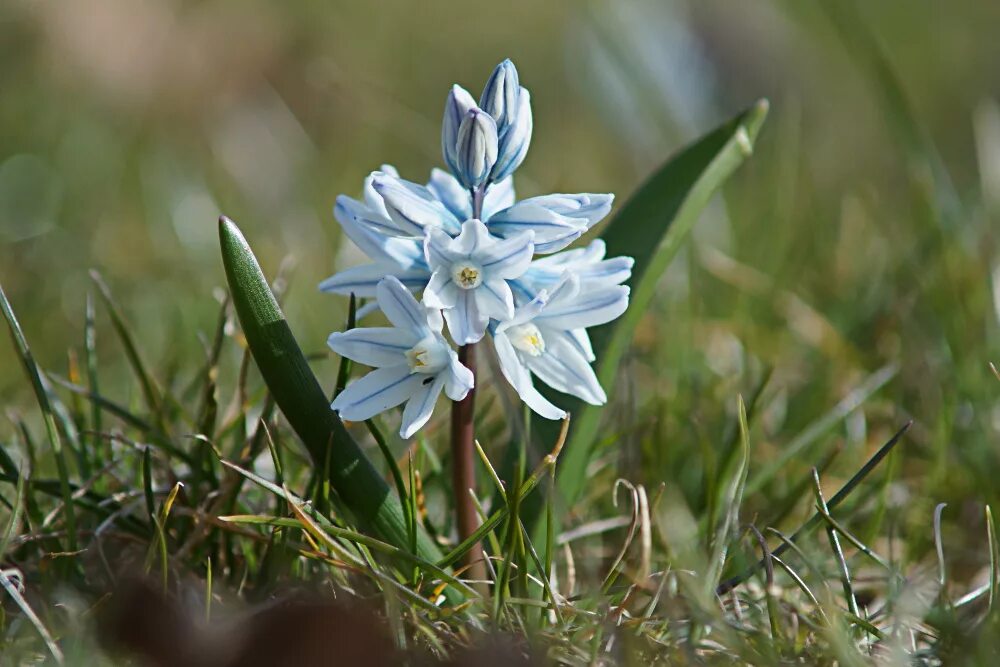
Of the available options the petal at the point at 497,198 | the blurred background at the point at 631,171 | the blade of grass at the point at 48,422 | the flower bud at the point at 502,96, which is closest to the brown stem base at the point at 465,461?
the petal at the point at 497,198

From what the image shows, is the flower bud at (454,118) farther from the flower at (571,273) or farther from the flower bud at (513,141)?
the flower at (571,273)

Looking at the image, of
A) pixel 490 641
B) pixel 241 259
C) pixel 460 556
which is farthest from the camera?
pixel 460 556

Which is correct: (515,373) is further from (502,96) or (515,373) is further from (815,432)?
Answer: (815,432)

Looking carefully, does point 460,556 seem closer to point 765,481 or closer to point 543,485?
point 543,485

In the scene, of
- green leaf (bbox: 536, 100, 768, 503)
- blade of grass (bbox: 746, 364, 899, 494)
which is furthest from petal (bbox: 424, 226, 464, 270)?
blade of grass (bbox: 746, 364, 899, 494)

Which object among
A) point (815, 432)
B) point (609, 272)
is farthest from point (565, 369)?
point (815, 432)

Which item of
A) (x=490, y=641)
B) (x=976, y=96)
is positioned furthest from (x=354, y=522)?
(x=976, y=96)

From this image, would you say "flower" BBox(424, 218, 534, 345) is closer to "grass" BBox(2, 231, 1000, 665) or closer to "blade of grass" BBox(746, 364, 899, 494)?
"grass" BBox(2, 231, 1000, 665)
